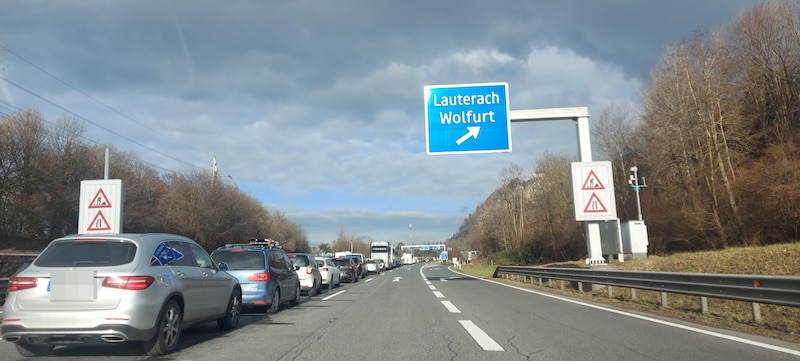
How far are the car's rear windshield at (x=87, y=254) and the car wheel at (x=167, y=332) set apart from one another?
88 cm

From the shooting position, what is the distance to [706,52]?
29078 millimetres

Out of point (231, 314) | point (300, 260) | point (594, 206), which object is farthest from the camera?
point (300, 260)

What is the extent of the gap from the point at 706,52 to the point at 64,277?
107 feet

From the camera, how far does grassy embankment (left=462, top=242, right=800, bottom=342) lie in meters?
8.99

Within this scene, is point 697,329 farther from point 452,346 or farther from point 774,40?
point 774,40

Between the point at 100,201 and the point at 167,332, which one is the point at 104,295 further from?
the point at 100,201

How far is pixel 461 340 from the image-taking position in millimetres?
7762

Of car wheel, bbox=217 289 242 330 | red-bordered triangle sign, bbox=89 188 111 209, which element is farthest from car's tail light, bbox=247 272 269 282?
red-bordered triangle sign, bbox=89 188 111 209

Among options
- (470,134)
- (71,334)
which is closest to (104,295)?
(71,334)

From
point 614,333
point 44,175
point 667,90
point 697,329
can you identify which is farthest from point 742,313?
point 44,175

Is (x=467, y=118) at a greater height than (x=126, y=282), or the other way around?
(x=467, y=118)

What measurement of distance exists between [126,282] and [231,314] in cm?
333

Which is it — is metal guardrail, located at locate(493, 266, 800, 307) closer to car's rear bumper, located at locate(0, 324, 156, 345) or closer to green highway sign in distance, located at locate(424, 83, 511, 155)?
green highway sign in distance, located at locate(424, 83, 511, 155)

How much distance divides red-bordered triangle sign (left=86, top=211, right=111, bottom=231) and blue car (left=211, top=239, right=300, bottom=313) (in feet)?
28.5
